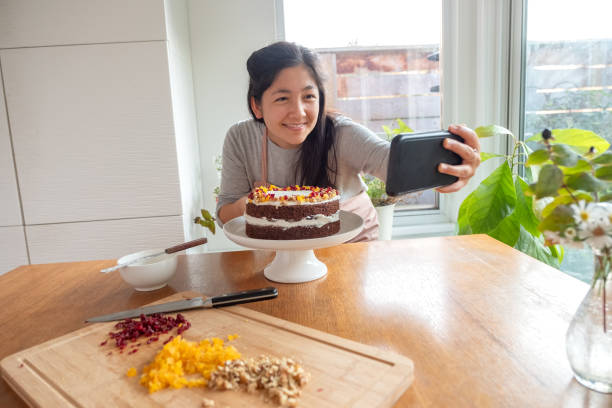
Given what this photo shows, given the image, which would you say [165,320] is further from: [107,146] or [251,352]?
[107,146]

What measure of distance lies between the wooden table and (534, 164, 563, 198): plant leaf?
27cm

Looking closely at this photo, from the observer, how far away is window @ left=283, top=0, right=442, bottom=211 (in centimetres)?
269

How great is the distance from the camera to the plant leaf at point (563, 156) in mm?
536

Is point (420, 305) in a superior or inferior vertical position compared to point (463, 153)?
inferior

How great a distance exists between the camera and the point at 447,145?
1045 mm

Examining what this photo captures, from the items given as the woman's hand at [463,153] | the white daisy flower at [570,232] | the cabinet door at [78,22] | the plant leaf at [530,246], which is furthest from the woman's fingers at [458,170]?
the cabinet door at [78,22]

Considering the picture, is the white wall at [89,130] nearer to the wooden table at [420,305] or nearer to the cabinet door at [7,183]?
the cabinet door at [7,183]

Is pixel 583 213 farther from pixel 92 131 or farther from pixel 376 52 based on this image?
pixel 376 52

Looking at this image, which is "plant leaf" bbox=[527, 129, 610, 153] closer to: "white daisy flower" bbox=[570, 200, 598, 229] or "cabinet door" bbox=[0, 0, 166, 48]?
"white daisy flower" bbox=[570, 200, 598, 229]

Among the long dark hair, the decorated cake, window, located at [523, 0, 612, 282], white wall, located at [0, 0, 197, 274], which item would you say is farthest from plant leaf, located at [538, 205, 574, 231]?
white wall, located at [0, 0, 197, 274]

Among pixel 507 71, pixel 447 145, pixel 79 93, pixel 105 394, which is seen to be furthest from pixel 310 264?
pixel 507 71

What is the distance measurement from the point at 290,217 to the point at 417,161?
1.09 feet

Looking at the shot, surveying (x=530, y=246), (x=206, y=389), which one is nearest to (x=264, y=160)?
(x=530, y=246)

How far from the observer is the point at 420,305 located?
2.93 ft
